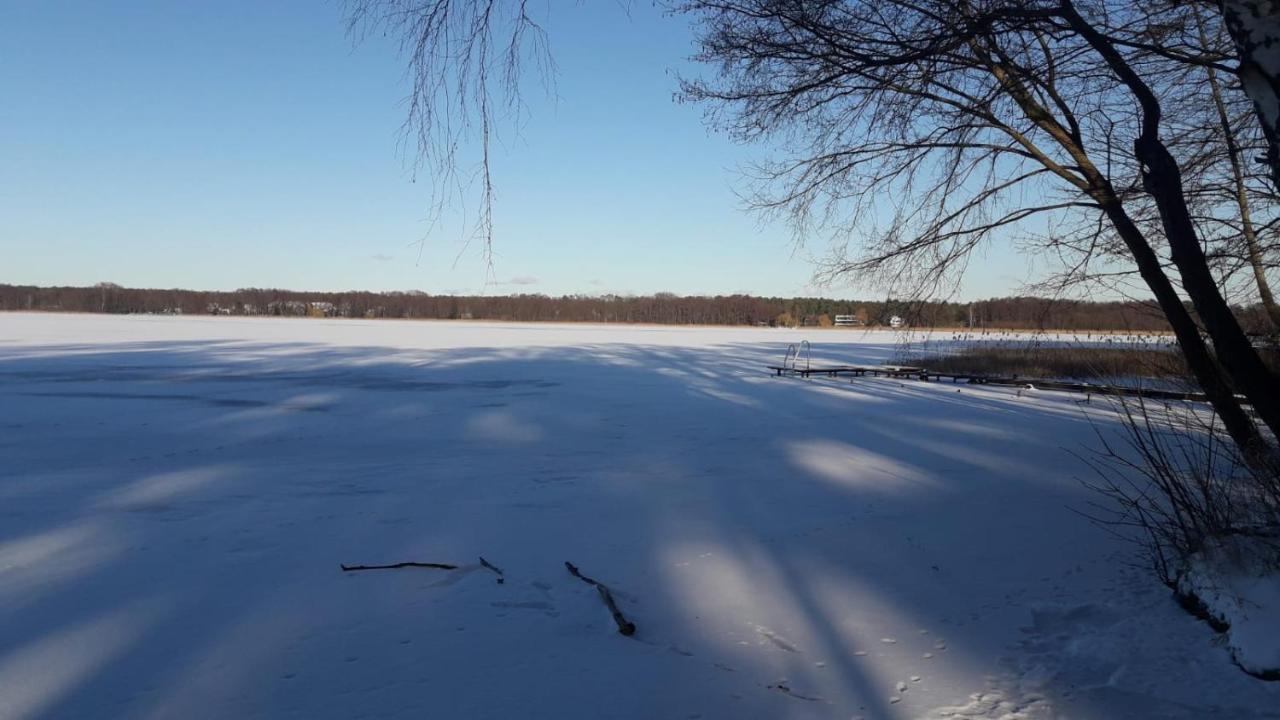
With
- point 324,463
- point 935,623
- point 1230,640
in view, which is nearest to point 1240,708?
point 1230,640

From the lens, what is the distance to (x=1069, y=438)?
9.84 m

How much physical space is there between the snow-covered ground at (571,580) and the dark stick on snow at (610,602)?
6 cm

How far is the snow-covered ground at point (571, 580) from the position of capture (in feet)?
10.2

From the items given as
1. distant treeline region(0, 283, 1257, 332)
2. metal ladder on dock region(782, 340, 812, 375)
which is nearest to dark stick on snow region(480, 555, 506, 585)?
metal ladder on dock region(782, 340, 812, 375)

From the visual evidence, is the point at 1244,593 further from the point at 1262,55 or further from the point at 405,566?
the point at 405,566

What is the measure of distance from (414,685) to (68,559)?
116 inches

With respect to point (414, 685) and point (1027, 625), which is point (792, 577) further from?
point (414, 685)

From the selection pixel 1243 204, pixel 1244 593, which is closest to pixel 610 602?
pixel 1244 593

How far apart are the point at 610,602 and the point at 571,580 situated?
0.47m

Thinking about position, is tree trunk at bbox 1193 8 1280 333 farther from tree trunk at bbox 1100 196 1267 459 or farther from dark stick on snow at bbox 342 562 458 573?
dark stick on snow at bbox 342 562 458 573

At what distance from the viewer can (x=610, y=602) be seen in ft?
13.2

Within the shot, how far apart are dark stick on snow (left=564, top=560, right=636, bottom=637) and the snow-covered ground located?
6cm

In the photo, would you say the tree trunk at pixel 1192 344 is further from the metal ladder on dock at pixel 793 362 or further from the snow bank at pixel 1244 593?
the metal ladder on dock at pixel 793 362

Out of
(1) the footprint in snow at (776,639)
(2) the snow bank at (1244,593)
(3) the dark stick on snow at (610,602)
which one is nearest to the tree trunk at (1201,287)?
(2) the snow bank at (1244,593)
